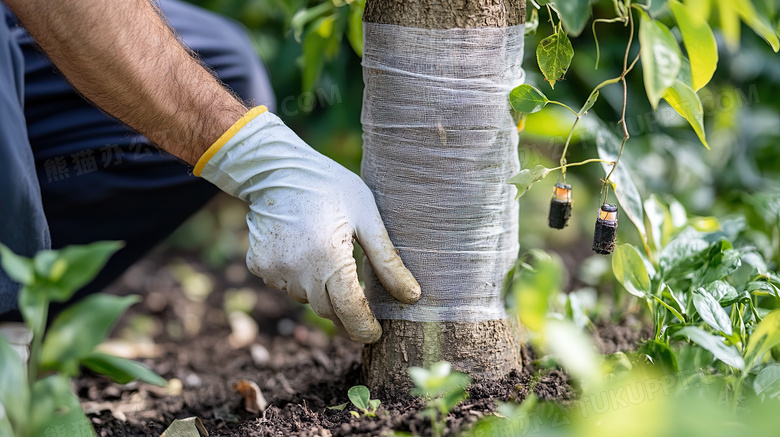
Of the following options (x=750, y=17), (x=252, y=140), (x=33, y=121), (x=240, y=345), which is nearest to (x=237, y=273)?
(x=240, y=345)

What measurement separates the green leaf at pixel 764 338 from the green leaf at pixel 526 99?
1.25 feet

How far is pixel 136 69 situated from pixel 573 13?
608 mm

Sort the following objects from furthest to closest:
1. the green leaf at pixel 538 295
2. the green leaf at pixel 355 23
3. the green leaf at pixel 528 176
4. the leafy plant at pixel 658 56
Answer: the green leaf at pixel 355 23 → the green leaf at pixel 528 176 → the leafy plant at pixel 658 56 → the green leaf at pixel 538 295

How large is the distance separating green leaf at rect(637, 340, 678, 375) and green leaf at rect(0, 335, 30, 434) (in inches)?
28.2

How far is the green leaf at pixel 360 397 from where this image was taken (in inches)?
32.6

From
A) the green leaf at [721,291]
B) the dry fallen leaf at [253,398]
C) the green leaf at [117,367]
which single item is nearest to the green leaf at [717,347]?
the green leaf at [721,291]

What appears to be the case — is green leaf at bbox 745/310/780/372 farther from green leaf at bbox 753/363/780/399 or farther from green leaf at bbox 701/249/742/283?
green leaf at bbox 701/249/742/283

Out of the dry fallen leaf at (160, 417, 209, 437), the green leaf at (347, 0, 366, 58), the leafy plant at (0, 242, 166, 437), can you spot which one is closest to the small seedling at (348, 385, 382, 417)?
the dry fallen leaf at (160, 417, 209, 437)

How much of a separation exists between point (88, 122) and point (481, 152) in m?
0.94

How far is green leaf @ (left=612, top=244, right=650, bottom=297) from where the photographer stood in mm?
904

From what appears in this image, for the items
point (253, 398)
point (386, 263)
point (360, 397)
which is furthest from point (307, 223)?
point (253, 398)

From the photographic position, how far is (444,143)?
2.92 ft

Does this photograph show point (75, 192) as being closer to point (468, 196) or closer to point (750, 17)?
point (468, 196)

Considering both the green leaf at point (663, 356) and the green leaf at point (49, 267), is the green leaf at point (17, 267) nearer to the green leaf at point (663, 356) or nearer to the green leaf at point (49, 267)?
the green leaf at point (49, 267)
